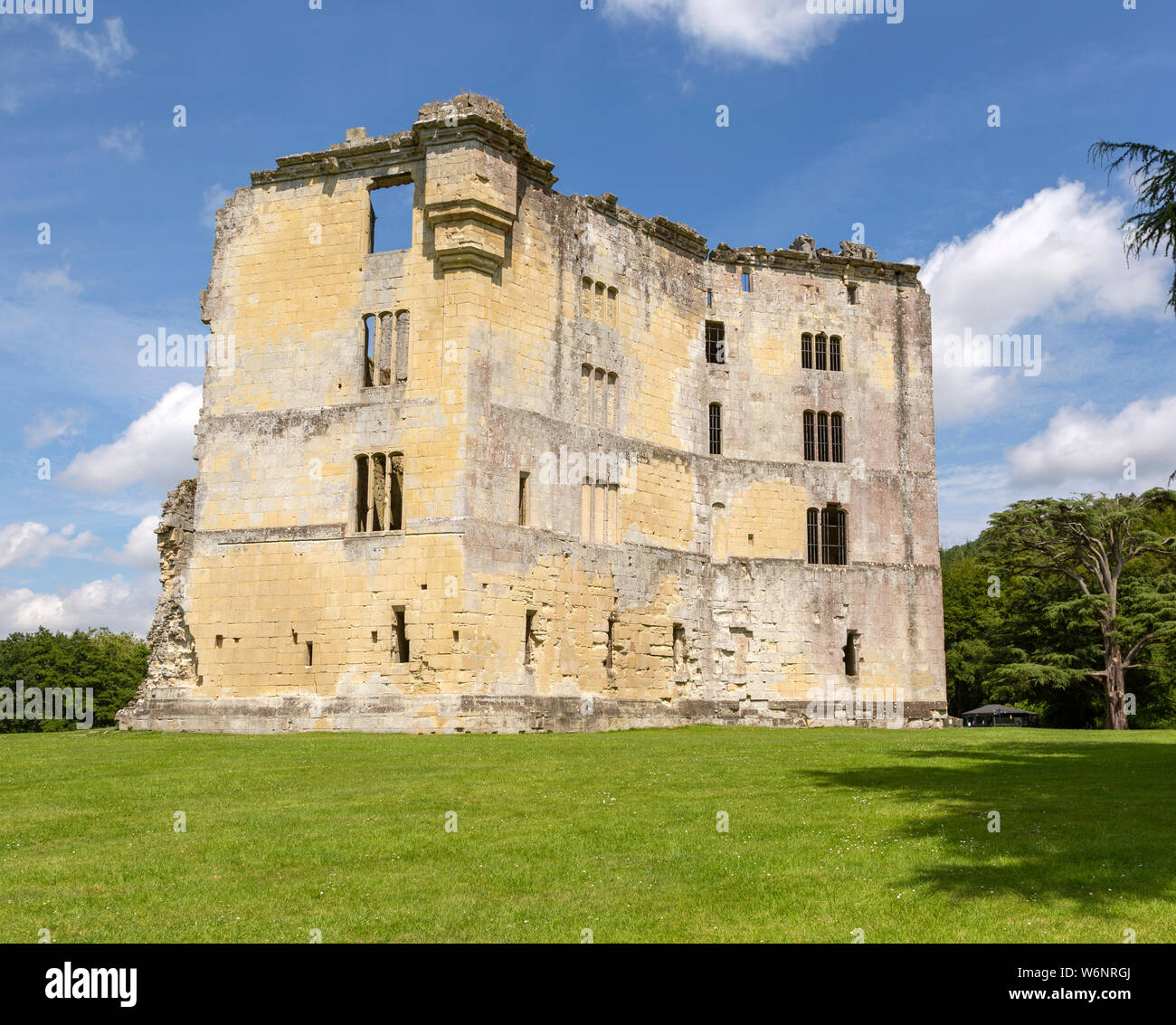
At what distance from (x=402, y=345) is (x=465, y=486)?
507 centimetres

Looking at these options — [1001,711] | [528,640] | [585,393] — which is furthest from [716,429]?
[1001,711]

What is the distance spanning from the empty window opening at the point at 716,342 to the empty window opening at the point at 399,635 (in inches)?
621

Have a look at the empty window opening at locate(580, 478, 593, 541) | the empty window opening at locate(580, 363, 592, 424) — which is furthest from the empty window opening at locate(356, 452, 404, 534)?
the empty window opening at locate(580, 363, 592, 424)

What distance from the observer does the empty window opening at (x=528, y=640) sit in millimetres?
29952

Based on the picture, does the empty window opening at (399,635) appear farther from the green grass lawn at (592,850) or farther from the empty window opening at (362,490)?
the green grass lawn at (592,850)

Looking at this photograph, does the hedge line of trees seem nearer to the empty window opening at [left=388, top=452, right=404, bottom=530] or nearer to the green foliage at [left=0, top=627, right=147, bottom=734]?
the empty window opening at [left=388, top=452, right=404, bottom=530]

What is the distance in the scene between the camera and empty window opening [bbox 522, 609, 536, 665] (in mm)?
29952

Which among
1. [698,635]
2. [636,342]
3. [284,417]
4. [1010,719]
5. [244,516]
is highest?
[636,342]

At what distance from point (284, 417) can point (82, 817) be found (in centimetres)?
1856

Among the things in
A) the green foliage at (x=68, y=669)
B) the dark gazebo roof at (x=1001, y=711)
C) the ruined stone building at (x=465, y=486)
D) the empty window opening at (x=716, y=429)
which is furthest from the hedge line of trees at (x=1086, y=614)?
the green foliage at (x=68, y=669)
